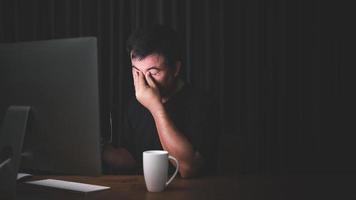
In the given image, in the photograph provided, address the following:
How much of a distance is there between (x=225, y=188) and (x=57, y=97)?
1.74ft

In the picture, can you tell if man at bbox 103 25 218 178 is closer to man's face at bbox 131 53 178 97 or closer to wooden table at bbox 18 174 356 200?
man's face at bbox 131 53 178 97

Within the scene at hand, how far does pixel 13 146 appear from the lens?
3.55ft

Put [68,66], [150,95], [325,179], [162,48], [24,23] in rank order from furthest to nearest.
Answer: [24,23], [162,48], [150,95], [325,179], [68,66]

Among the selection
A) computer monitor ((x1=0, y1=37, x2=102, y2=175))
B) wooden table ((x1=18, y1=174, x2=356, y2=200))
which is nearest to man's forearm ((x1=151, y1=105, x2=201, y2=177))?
wooden table ((x1=18, y1=174, x2=356, y2=200))

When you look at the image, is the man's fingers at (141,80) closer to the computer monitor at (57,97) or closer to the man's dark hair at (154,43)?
the man's dark hair at (154,43)

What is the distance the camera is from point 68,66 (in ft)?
3.39

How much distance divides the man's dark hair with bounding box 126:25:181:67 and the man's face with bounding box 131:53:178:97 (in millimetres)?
18

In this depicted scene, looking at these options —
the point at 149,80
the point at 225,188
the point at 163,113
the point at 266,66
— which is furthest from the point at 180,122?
the point at 266,66

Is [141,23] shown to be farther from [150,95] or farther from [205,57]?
[150,95]

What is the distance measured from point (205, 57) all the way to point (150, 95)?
1.17 m

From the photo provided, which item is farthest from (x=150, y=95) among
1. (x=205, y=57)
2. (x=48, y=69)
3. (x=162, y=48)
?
(x=205, y=57)

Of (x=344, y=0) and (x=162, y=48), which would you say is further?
(x=344, y=0)

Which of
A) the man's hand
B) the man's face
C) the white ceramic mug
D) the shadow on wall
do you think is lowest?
the shadow on wall

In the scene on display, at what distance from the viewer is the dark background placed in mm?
2768
